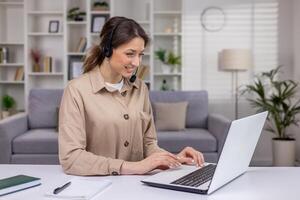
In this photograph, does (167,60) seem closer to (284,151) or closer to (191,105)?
(191,105)

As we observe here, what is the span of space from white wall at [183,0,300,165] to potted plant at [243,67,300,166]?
18cm

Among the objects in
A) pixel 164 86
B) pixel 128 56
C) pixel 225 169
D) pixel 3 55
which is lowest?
pixel 225 169

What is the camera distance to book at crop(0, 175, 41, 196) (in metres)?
1.32

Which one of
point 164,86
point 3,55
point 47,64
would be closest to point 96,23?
point 47,64

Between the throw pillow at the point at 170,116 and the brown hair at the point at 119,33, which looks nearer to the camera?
the brown hair at the point at 119,33

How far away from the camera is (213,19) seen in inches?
198

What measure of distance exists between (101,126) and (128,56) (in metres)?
0.31

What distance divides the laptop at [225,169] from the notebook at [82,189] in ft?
0.48

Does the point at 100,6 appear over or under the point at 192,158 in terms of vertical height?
over

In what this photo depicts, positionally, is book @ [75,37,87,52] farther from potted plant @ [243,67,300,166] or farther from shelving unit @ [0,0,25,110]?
potted plant @ [243,67,300,166]

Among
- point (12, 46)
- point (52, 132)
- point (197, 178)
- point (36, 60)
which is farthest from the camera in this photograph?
point (12, 46)

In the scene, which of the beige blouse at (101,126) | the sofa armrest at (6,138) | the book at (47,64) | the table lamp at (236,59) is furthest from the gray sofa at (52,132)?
the beige blouse at (101,126)

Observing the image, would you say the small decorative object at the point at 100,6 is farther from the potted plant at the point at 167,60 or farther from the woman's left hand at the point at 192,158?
the woman's left hand at the point at 192,158

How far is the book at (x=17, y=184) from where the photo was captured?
1.32 metres
